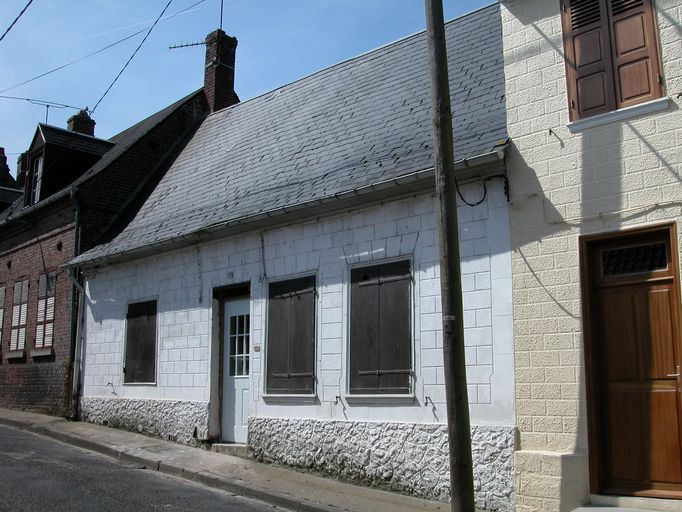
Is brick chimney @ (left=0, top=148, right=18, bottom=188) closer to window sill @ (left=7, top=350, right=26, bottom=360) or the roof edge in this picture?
window sill @ (left=7, top=350, right=26, bottom=360)

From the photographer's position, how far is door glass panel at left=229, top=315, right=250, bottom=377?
37.4 feet

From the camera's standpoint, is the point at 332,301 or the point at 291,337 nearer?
the point at 332,301

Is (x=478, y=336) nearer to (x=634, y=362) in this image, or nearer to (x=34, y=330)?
(x=634, y=362)

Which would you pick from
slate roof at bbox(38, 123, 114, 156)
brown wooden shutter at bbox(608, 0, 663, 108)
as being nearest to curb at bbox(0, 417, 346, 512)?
brown wooden shutter at bbox(608, 0, 663, 108)

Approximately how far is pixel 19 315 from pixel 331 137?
395 inches

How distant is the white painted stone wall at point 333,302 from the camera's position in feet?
26.4

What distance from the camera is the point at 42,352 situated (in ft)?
51.9

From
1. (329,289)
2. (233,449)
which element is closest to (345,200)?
(329,289)

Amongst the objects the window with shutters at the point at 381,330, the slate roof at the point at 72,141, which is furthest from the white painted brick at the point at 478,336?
the slate roof at the point at 72,141

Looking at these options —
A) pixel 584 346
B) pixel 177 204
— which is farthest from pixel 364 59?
pixel 584 346

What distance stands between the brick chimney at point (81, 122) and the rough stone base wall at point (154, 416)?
32.1 ft

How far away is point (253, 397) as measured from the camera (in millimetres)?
10758

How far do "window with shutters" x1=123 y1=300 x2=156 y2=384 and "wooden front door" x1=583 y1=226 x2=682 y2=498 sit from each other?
8.21m

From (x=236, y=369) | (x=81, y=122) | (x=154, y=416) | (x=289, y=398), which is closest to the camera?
(x=289, y=398)
